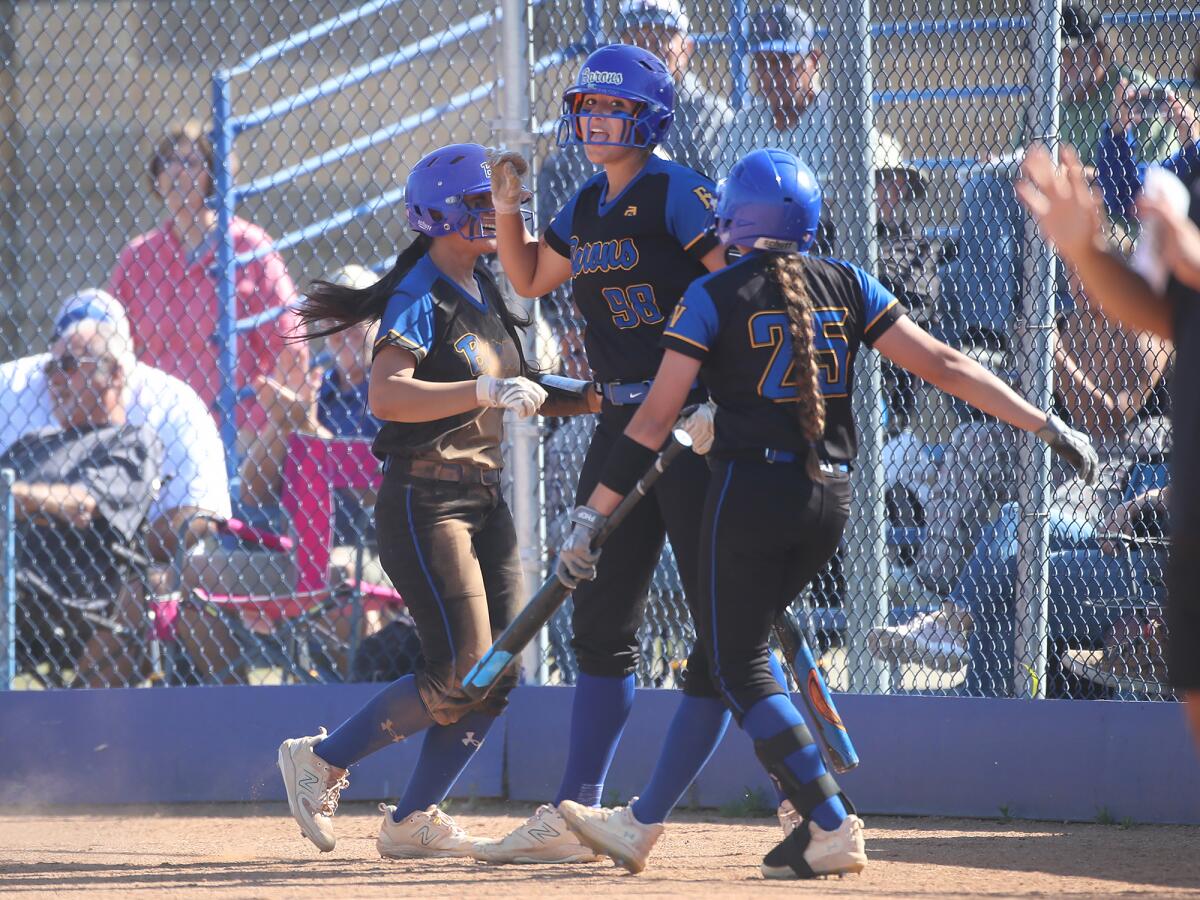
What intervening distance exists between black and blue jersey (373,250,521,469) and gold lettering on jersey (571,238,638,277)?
1.22 feet

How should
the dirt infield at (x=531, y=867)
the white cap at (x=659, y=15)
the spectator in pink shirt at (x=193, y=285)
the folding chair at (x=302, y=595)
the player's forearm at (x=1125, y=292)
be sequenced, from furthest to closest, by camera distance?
the spectator in pink shirt at (x=193, y=285) < the folding chair at (x=302, y=595) < the white cap at (x=659, y=15) < the dirt infield at (x=531, y=867) < the player's forearm at (x=1125, y=292)

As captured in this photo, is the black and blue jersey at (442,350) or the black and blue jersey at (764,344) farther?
the black and blue jersey at (442,350)

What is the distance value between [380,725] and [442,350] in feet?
3.49

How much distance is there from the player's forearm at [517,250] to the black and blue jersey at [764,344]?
792 mm

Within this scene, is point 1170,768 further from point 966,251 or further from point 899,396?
point 966,251

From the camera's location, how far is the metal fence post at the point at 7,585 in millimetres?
5664

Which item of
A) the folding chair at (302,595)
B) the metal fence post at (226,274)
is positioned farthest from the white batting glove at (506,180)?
the metal fence post at (226,274)

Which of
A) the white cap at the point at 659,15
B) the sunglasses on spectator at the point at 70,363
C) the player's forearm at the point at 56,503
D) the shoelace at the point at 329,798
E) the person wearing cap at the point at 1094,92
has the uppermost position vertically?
the white cap at the point at 659,15

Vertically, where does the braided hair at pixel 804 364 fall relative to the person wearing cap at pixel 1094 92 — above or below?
below

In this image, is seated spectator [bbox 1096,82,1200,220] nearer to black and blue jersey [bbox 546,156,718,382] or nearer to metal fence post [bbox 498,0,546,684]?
black and blue jersey [bbox 546,156,718,382]

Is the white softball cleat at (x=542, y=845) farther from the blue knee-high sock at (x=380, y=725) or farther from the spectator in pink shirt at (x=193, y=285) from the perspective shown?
the spectator in pink shirt at (x=193, y=285)

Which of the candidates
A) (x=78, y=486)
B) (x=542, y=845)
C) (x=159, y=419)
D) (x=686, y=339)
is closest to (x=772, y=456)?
(x=686, y=339)

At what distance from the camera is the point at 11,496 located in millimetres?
5637

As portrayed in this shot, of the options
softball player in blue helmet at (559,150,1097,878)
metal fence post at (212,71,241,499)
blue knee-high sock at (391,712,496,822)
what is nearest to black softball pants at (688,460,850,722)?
softball player in blue helmet at (559,150,1097,878)
